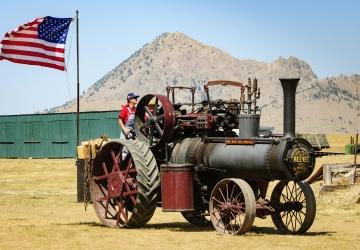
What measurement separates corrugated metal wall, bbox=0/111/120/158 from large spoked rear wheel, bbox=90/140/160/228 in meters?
30.0

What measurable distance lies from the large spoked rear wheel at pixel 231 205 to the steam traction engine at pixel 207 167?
15mm

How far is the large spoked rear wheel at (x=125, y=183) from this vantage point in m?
14.2

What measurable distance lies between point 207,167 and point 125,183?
1.52m

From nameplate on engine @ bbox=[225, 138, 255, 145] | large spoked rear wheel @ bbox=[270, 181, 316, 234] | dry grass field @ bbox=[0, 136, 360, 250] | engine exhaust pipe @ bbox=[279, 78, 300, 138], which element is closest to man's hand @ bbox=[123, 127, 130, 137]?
dry grass field @ bbox=[0, 136, 360, 250]

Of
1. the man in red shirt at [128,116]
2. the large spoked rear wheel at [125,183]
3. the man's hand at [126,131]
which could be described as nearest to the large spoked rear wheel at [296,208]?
the large spoked rear wheel at [125,183]

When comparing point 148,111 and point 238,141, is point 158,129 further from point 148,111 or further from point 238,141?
point 238,141

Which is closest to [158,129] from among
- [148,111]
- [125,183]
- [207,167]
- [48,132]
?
[148,111]

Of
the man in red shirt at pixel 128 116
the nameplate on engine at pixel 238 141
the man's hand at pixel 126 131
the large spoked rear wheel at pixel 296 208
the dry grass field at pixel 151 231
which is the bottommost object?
the dry grass field at pixel 151 231

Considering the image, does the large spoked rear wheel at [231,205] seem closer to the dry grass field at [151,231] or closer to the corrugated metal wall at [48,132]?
the dry grass field at [151,231]

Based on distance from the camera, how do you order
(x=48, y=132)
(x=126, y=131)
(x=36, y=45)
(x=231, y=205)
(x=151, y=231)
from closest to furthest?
1. (x=231, y=205)
2. (x=151, y=231)
3. (x=126, y=131)
4. (x=36, y=45)
5. (x=48, y=132)

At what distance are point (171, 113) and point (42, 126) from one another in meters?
36.5

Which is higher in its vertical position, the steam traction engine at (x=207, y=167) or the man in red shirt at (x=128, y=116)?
the man in red shirt at (x=128, y=116)

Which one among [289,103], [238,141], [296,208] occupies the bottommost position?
[296,208]

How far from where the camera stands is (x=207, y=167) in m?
14.3
